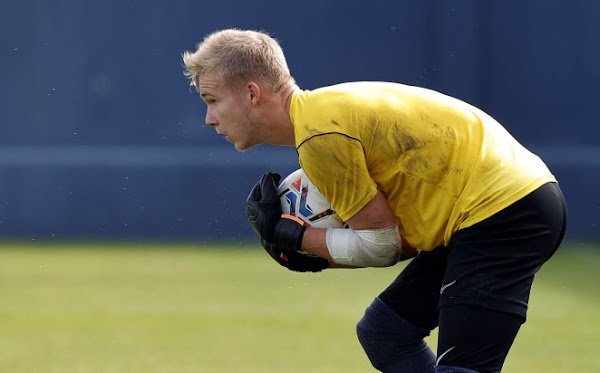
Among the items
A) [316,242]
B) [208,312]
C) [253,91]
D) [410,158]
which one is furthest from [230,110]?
[208,312]

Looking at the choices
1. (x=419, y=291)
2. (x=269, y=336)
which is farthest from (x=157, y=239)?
(x=419, y=291)

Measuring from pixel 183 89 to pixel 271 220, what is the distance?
24.2 ft

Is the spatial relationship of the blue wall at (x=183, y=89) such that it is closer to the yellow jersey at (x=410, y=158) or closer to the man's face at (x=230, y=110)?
the man's face at (x=230, y=110)

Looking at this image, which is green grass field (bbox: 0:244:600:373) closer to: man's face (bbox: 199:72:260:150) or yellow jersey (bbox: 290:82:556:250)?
man's face (bbox: 199:72:260:150)

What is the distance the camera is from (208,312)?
7699mm

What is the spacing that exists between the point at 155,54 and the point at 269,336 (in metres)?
5.24

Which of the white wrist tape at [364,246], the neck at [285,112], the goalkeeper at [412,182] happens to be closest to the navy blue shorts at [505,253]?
the goalkeeper at [412,182]

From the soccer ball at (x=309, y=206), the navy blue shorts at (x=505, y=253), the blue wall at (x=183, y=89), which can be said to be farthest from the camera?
the blue wall at (x=183, y=89)

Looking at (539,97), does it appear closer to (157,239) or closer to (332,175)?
(157,239)

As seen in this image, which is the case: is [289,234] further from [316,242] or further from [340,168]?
[340,168]

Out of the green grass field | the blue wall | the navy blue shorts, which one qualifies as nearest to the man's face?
the navy blue shorts

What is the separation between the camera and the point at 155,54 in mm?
11500

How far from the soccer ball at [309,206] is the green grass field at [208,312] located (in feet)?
5.84

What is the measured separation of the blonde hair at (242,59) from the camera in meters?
4.07
